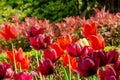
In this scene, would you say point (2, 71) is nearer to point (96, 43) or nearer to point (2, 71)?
point (2, 71)

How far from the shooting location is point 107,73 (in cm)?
275

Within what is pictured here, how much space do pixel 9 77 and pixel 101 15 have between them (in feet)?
16.1

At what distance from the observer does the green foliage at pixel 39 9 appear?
42.2 feet

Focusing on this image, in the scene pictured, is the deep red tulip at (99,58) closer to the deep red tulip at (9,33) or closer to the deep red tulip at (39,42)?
the deep red tulip at (39,42)

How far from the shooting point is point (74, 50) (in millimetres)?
3332

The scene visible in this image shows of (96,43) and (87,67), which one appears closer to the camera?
(87,67)

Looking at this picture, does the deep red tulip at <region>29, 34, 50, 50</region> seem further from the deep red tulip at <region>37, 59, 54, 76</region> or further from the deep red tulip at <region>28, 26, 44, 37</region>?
the deep red tulip at <region>37, 59, 54, 76</region>

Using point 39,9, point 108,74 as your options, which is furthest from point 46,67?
point 39,9

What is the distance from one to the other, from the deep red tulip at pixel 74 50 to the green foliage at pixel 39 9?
30.2 ft

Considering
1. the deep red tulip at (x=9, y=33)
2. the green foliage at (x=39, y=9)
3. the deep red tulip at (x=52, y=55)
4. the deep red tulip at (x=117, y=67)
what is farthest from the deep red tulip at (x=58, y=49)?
the green foliage at (x=39, y=9)

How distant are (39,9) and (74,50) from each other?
10.1 metres

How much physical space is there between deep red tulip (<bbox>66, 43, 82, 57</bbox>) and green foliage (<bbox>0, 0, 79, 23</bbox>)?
363 inches

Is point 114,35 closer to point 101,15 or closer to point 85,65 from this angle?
point 101,15

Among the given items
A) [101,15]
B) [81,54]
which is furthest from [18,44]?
[81,54]
